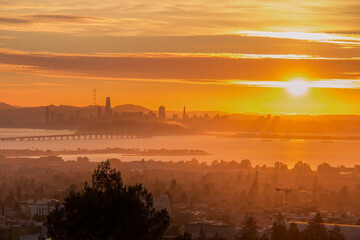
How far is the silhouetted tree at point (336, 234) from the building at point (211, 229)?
10.8ft

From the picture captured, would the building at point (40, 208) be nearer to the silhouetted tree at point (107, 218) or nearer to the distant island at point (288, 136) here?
the silhouetted tree at point (107, 218)

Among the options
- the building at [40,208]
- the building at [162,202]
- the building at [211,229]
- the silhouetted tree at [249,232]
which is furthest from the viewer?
the building at [162,202]

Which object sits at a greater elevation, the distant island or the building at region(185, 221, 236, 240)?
the distant island

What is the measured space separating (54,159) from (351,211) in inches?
1767

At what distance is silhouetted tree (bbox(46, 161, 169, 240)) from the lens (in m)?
13.4

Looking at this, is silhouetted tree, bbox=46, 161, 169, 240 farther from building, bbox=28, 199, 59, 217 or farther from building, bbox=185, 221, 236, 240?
building, bbox=28, 199, 59, 217

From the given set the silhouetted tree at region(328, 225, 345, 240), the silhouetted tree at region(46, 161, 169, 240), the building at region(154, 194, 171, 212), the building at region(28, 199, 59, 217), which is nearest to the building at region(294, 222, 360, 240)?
the silhouetted tree at region(328, 225, 345, 240)

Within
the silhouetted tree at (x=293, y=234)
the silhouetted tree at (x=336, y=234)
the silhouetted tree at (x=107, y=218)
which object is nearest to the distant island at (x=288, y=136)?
the silhouetted tree at (x=336, y=234)

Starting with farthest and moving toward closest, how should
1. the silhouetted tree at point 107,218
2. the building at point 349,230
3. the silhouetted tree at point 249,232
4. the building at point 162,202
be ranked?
1. the building at point 162,202
2. the building at point 349,230
3. the silhouetted tree at point 249,232
4. the silhouetted tree at point 107,218

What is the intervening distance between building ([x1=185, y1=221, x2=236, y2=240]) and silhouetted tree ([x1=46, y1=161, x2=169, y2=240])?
1475 centimetres

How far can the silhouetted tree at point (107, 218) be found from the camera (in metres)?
13.4

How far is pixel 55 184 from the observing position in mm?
51375

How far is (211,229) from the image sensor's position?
30188mm

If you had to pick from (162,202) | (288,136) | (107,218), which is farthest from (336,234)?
(288,136)
